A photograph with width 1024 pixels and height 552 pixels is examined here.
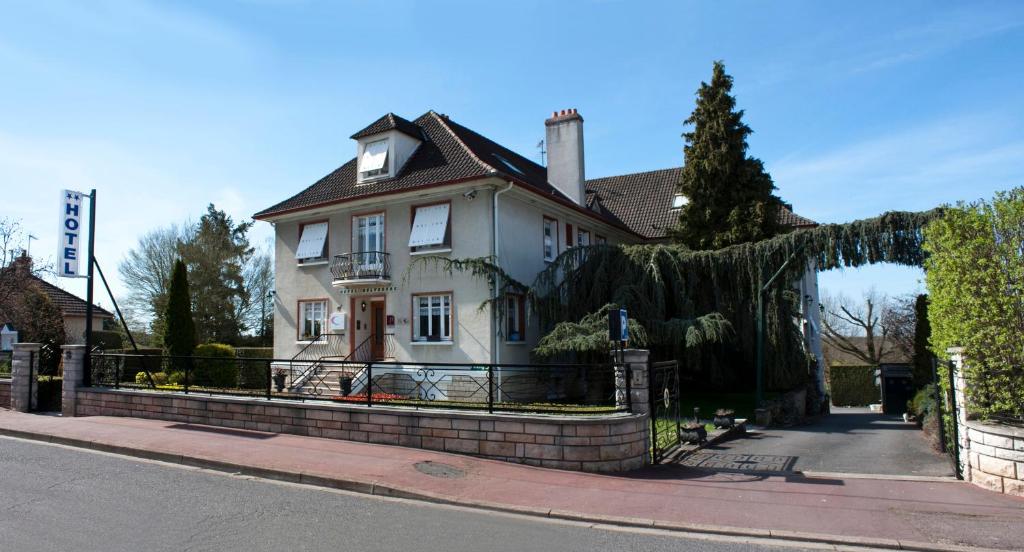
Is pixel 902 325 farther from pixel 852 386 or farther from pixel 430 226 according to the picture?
pixel 430 226

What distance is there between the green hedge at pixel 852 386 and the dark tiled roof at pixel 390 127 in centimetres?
2756

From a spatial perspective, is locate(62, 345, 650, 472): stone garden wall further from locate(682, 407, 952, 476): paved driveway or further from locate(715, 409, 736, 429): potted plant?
locate(715, 409, 736, 429): potted plant

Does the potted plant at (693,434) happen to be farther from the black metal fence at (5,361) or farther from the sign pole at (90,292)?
the black metal fence at (5,361)

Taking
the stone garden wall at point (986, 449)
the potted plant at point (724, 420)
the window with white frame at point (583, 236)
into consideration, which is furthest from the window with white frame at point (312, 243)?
the stone garden wall at point (986, 449)

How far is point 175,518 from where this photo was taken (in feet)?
22.2

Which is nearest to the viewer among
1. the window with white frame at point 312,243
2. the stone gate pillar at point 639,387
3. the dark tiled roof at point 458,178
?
the stone gate pillar at point 639,387

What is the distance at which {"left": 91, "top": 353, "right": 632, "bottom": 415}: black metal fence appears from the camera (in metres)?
10.7

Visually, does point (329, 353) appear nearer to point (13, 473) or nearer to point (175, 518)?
point (13, 473)

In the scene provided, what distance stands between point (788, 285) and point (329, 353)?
573 inches

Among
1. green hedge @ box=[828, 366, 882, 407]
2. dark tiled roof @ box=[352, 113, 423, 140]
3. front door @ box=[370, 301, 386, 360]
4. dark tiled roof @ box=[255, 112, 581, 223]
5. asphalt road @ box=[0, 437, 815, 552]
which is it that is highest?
dark tiled roof @ box=[352, 113, 423, 140]

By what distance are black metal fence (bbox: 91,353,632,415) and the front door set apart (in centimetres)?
142

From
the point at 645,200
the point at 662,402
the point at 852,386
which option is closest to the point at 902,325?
the point at 852,386

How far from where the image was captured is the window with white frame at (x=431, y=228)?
63.5 feet

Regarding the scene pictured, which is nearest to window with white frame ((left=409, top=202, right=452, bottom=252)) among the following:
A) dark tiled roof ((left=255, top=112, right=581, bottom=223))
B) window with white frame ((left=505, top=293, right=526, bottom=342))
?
dark tiled roof ((left=255, top=112, right=581, bottom=223))
